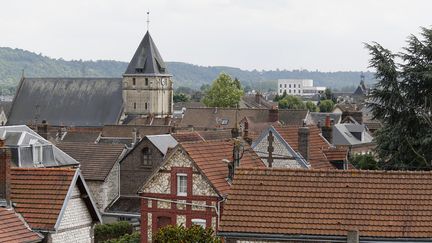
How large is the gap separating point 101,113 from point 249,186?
88471mm

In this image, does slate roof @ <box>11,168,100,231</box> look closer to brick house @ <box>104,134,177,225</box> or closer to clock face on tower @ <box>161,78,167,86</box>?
brick house @ <box>104,134,177,225</box>

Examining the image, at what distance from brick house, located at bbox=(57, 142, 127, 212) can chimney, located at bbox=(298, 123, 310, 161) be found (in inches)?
585

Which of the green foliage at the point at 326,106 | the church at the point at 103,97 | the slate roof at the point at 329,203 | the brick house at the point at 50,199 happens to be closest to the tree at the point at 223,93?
the church at the point at 103,97

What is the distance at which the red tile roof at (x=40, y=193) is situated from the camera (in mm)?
23531

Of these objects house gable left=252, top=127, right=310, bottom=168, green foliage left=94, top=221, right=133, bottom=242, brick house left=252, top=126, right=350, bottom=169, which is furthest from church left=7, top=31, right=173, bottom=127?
house gable left=252, top=127, right=310, bottom=168

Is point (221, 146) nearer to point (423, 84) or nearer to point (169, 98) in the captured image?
point (423, 84)

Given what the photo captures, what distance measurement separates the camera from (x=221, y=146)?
3297cm

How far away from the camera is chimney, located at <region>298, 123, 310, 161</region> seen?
36375 mm

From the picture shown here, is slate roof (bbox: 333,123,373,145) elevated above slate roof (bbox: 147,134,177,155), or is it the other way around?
slate roof (bbox: 147,134,177,155)

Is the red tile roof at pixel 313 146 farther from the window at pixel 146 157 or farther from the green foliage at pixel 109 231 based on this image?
the window at pixel 146 157

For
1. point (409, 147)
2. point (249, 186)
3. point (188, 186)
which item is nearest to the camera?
point (249, 186)

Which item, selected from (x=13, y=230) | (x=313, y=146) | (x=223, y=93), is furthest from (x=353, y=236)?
(x=223, y=93)

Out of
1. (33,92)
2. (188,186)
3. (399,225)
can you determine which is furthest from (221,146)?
(33,92)

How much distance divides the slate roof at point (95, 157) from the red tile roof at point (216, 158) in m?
16.3
